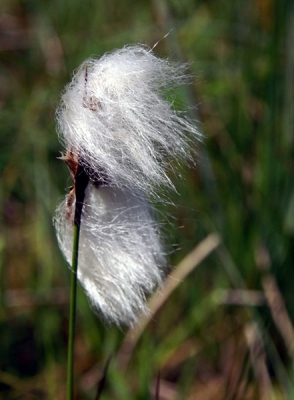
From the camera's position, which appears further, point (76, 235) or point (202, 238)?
point (202, 238)

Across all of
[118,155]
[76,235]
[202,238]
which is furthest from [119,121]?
[202,238]

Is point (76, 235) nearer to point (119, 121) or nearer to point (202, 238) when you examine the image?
point (119, 121)

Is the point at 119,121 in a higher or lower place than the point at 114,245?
higher

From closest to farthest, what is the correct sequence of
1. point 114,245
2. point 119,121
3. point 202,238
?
point 119,121, point 114,245, point 202,238

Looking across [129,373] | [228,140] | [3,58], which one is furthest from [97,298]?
[3,58]

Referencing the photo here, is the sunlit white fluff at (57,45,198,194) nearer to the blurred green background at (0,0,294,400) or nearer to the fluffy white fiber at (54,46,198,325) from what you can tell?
the fluffy white fiber at (54,46,198,325)

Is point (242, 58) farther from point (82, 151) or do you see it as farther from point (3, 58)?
point (82, 151)
